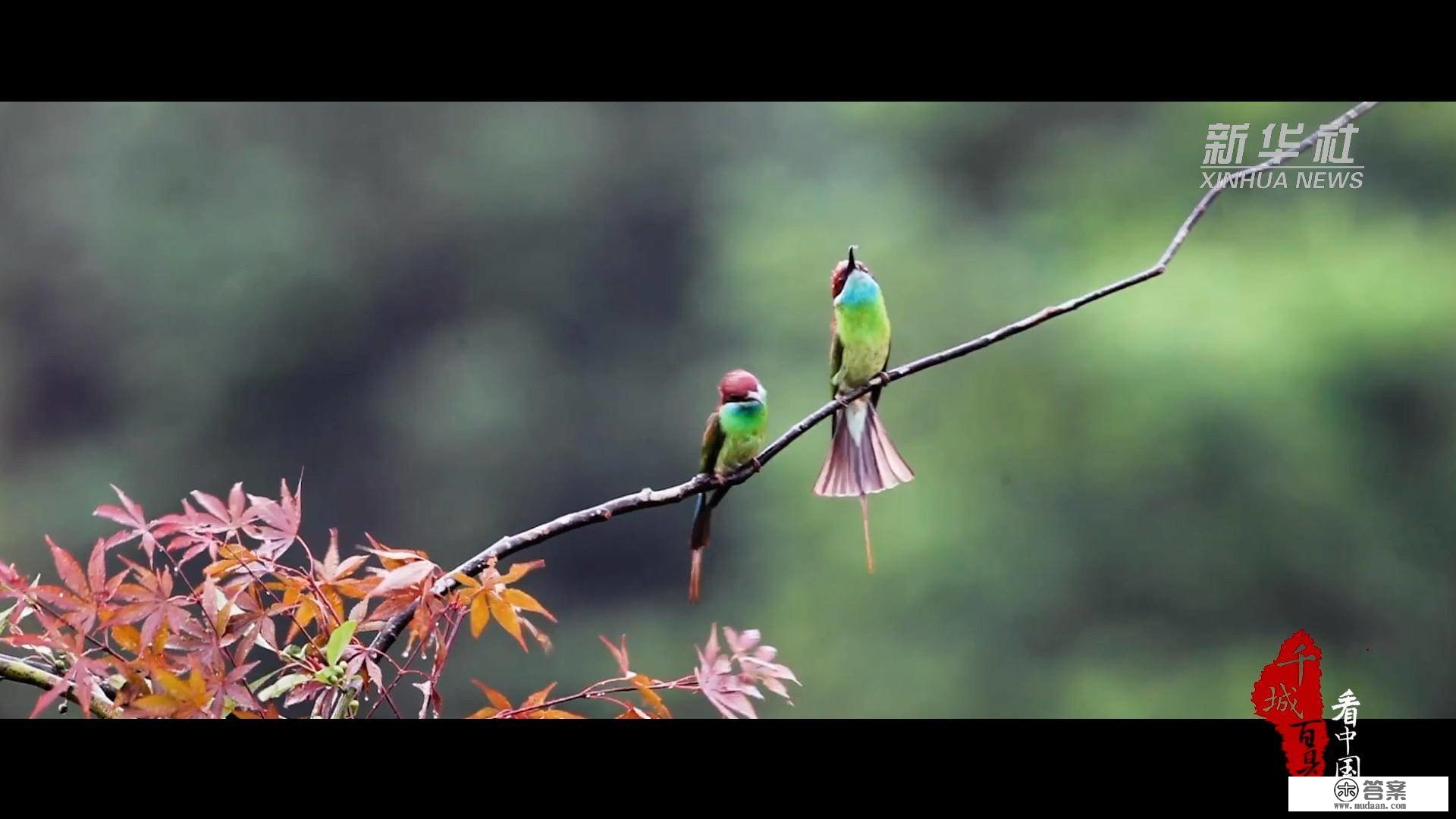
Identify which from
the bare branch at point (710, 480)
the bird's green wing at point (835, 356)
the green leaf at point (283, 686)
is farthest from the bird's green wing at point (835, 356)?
the green leaf at point (283, 686)

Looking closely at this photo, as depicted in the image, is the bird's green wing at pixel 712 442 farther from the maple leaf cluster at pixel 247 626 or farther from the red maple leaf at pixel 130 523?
the red maple leaf at pixel 130 523

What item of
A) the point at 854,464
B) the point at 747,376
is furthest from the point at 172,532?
the point at 854,464

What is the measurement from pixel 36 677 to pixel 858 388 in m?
1.36

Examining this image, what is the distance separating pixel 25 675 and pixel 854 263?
1.47 m

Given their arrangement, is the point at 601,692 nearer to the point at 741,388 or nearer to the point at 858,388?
the point at 741,388

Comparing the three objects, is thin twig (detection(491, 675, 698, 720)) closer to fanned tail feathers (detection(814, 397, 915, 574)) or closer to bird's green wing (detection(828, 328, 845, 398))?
fanned tail feathers (detection(814, 397, 915, 574))

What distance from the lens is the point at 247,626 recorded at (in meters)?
1.19

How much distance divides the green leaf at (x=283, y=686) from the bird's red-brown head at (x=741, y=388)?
86 centimetres

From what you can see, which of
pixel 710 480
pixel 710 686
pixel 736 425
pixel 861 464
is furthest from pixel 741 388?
pixel 710 686

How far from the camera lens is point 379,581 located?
3.95 feet

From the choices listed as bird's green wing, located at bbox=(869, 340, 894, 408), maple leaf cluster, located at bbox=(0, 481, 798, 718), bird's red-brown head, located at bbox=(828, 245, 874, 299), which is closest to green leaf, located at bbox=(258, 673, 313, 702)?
maple leaf cluster, located at bbox=(0, 481, 798, 718)

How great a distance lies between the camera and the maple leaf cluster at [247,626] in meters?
1.13
